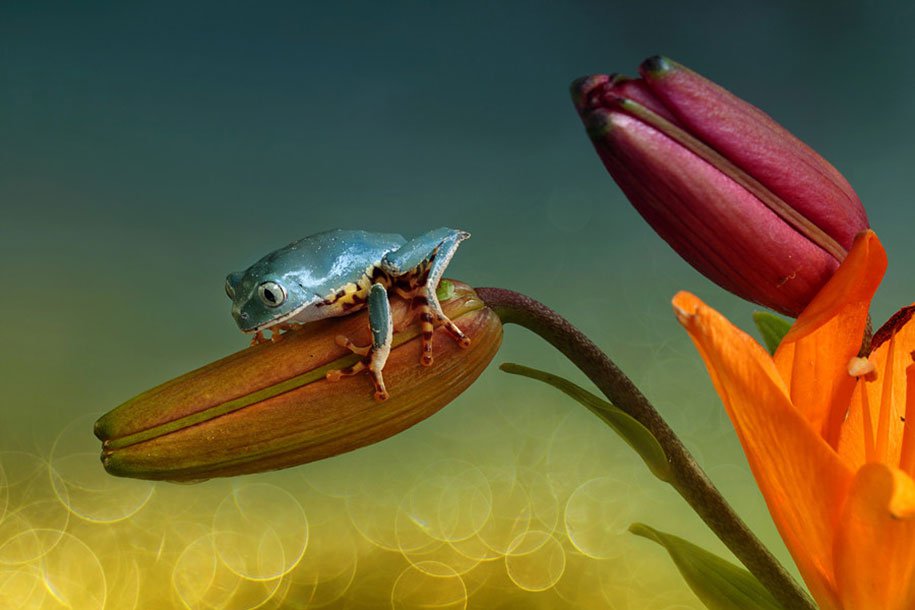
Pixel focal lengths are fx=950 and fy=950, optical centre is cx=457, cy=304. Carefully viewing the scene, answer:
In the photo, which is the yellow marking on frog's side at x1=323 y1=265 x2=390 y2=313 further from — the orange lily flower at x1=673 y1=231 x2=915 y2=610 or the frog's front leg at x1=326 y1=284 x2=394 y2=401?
the orange lily flower at x1=673 y1=231 x2=915 y2=610

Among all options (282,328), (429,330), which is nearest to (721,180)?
(429,330)

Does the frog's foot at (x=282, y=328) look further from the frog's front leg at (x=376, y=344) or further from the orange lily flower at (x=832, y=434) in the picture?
the orange lily flower at (x=832, y=434)

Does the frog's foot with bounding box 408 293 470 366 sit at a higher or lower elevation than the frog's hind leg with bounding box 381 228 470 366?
lower

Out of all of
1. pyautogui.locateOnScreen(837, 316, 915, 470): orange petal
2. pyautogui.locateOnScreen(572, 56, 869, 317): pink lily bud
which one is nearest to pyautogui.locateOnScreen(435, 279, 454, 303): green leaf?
pyautogui.locateOnScreen(572, 56, 869, 317): pink lily bud

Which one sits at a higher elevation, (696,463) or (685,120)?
(685,120)

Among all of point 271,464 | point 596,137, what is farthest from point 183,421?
point 596,137

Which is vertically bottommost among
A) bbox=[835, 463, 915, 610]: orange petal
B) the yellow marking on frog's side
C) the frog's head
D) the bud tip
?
bbox=[835, 463, 915, 610]: orange petal

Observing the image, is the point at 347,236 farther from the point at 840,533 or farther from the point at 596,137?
the point at 840,533
